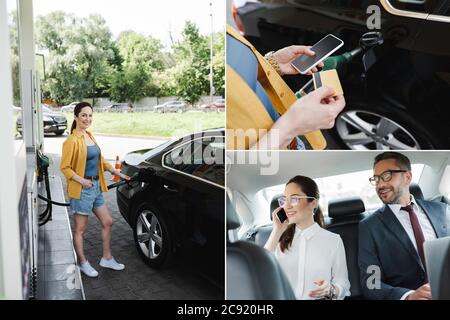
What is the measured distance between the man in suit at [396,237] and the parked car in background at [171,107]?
128 cm

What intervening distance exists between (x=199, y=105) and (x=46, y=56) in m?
0.95

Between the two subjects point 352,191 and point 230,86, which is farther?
point 352,191

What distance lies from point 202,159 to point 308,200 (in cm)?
73

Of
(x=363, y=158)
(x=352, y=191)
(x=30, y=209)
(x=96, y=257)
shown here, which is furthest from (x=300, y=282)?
(x=30, y=209)

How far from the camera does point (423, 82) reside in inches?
109

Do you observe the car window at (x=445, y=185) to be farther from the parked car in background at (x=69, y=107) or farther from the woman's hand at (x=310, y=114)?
the parked car in background at (x=69, y=107)

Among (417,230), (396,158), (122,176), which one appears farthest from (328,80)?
(122,176)

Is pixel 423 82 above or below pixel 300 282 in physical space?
above

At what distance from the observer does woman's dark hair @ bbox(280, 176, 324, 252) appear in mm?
2869

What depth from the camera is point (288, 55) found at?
2730mm

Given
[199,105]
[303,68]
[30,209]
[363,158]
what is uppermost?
[303,68]

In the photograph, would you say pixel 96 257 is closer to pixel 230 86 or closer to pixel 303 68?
pixel 230 86

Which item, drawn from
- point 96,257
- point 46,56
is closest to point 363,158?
point 96,257

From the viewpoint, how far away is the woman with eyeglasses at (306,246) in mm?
2869
